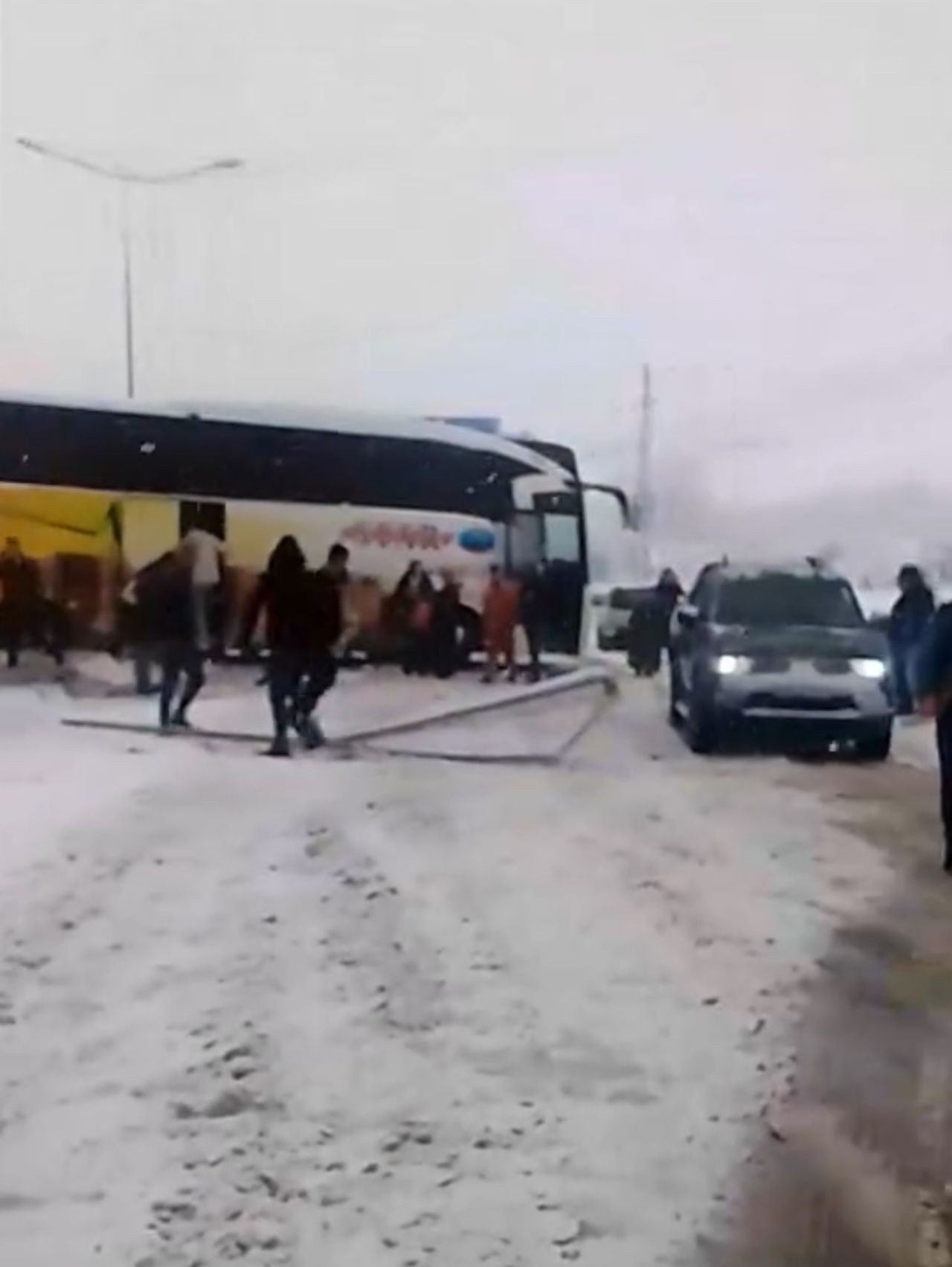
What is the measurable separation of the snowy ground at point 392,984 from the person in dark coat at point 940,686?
0.05 metres

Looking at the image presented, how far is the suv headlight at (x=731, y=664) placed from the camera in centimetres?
170

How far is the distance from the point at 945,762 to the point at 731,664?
26 cm

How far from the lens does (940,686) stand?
5.62ft

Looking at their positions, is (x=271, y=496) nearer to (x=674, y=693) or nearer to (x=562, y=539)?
(x=562, y=539)

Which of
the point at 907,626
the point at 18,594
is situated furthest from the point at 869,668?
the point at 18,594

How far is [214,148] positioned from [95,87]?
0.15 metres

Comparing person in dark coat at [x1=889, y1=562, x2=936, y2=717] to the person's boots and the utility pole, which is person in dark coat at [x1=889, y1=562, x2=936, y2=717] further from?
the person's boots

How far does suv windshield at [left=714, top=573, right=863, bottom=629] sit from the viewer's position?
1.71m

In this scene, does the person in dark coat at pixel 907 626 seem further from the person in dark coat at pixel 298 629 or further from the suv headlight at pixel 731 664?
the person in dark coat at pixel 298 629

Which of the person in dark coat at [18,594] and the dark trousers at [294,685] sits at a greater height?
the person in dark coat at [18,594]

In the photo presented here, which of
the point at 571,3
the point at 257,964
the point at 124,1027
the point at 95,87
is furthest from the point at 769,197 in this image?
the point at 124,1027

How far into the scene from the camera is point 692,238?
1.76 m

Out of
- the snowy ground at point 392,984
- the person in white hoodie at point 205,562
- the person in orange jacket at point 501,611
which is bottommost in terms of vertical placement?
the snowy ground at point 392,984

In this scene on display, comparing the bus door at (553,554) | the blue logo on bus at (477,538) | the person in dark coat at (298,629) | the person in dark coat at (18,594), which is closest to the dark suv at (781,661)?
the bus door at (553,554)
